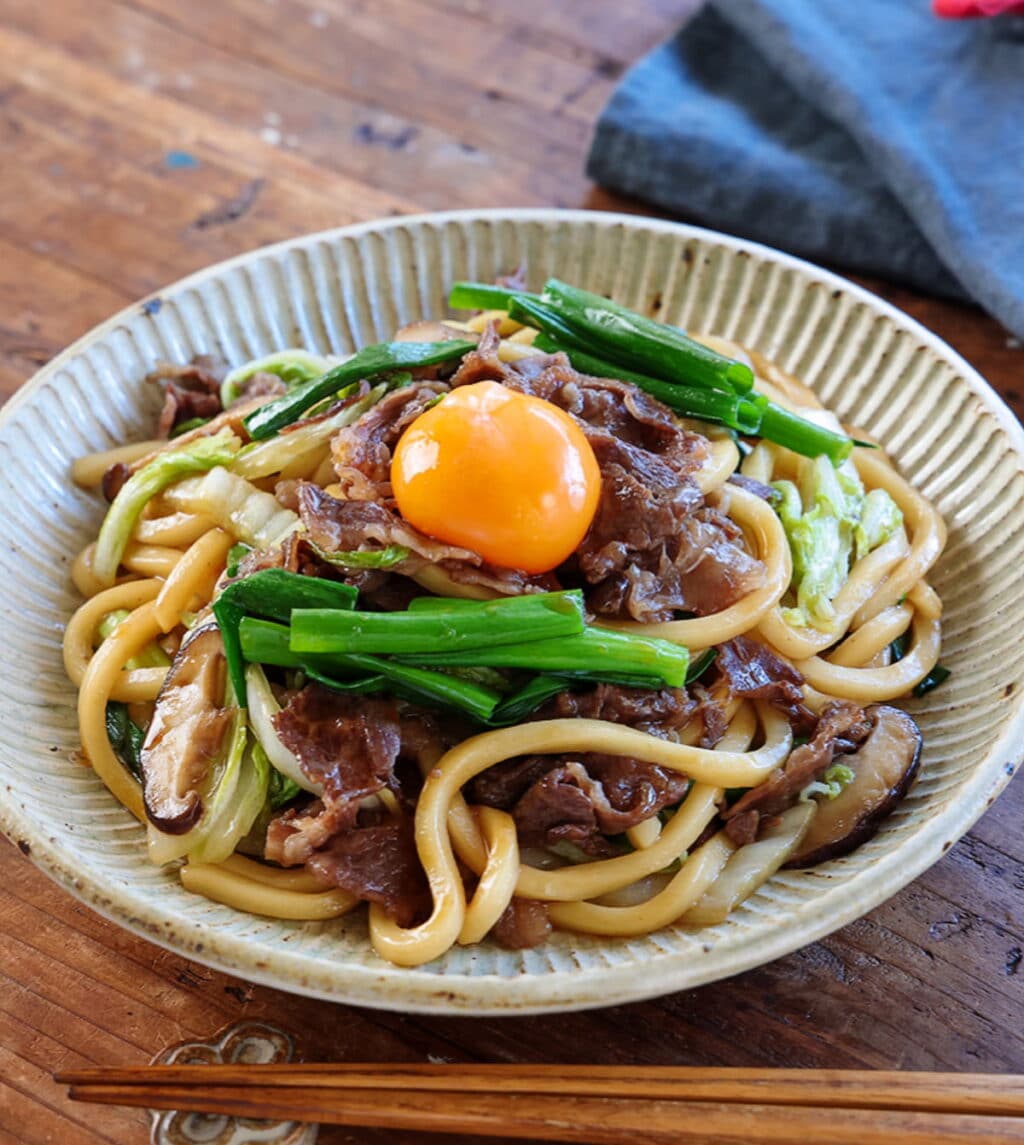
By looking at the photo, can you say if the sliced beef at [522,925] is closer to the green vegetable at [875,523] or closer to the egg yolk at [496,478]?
the egg yolk at [496,478]

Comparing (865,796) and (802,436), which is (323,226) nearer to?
(802,436)

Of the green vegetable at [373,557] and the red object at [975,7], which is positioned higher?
the red object at [975,7]

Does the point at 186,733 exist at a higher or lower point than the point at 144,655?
higher

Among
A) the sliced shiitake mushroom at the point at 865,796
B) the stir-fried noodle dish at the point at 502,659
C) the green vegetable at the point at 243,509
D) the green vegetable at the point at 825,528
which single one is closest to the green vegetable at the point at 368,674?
the stir-fried noodle dish at the point at 502,659

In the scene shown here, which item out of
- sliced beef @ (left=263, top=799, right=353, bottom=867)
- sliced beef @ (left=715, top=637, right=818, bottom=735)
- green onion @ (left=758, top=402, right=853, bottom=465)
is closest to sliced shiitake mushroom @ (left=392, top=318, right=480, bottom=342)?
green onion @ (left=758, top=402, right=853, bottom=465)

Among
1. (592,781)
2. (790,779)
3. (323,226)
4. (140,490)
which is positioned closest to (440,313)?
(323,226)
